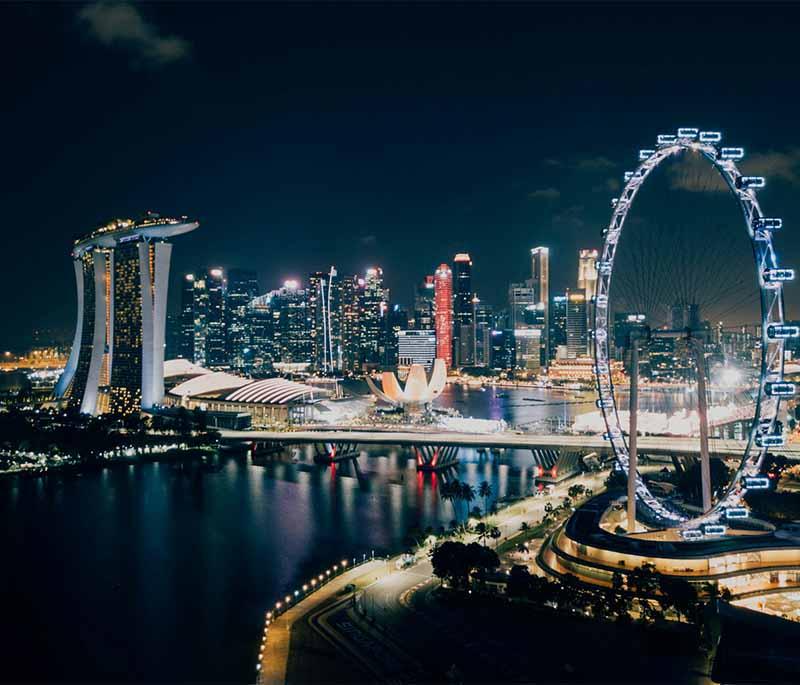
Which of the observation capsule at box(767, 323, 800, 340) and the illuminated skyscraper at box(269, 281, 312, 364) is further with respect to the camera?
the illuminated skyscraper at box(269, 281, 312, 364)

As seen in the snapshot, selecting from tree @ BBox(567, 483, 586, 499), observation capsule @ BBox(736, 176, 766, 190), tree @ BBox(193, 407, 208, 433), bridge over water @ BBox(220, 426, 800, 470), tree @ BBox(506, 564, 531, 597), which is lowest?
tree @ BBox(506, 564, 531, 597)

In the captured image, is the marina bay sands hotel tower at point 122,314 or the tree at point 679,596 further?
the marina bay sands hotel tower at point 122,314

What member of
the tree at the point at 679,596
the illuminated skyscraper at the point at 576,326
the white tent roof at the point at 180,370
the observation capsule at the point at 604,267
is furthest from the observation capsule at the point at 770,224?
the illuminated skyscraper at the point at 576,326

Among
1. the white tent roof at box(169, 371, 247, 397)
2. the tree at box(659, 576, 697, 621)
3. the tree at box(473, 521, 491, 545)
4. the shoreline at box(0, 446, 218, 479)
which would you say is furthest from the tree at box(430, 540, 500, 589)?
the white tent roof at box(169, 371, 247, 397)

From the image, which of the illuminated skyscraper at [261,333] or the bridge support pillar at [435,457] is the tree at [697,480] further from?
the illuminated skyscraper at [261,333]

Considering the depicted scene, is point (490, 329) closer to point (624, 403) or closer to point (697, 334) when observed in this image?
point (624, 403)

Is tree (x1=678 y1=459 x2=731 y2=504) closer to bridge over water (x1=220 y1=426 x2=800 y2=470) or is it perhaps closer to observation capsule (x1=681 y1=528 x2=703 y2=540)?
bridge over water (x1=220 y1=426 x2=800 y2=470)
